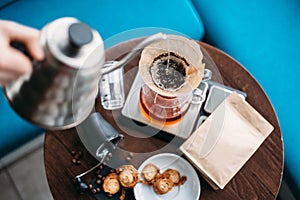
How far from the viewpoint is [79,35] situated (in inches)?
22.1

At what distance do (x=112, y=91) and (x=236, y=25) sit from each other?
0.49 meters

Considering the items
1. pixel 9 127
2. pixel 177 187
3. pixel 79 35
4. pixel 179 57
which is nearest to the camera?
pixel 79 35

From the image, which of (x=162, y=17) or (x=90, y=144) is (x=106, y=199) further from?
(x=162, y=17)

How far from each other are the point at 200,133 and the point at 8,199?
83 centimetres

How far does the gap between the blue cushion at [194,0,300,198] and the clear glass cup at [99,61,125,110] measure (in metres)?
0.41

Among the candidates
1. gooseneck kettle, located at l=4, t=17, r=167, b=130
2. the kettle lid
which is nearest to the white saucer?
gooseneck kettle, located at l=4, t=17, r=167, b=130

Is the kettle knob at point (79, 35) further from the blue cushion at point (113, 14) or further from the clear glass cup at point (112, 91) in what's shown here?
the blue cushion at point (113, 14)

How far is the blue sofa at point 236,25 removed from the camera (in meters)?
1.32

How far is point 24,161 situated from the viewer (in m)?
1.64

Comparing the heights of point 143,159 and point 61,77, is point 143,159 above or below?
below

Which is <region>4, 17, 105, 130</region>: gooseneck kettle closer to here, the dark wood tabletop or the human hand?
the human hand

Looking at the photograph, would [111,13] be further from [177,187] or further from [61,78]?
[61,78]

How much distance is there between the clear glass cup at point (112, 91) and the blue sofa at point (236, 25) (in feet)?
0.64

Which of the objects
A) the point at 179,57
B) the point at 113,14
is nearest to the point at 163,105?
the point at 179,57
